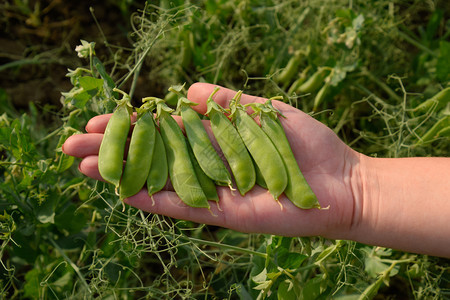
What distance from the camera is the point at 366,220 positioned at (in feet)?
5.82

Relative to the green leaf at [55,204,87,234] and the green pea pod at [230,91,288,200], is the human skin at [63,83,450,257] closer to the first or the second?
the green pea pod at [230,91,288,200]

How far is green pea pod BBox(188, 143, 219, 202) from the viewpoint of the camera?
1706 mm

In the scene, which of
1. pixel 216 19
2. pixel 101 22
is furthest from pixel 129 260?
pixel 101 22

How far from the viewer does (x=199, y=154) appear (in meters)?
1.73

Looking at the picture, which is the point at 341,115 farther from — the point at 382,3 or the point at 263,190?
the point at 263,190

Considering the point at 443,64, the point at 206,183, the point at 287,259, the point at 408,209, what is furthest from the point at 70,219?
the point at 443,64

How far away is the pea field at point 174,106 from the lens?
186cm

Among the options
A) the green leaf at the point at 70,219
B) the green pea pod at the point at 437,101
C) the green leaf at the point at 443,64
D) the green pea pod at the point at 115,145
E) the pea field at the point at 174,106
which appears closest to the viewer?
the green pea pod at the point at 115,145

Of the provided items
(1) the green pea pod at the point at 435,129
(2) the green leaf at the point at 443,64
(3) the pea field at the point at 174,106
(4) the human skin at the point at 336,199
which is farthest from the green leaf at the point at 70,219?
(2) the green leaf at the point at 443,64

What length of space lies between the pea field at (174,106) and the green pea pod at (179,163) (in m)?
0.15

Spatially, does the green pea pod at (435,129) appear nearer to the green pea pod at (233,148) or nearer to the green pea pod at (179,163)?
the green pea pod at (233,148)

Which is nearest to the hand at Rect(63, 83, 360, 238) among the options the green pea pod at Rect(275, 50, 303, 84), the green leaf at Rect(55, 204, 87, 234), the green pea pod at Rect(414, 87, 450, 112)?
the green leaf at Rect(55, 204, 87, 234)

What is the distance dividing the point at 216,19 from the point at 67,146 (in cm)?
156

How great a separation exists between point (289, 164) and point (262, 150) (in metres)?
0.12
